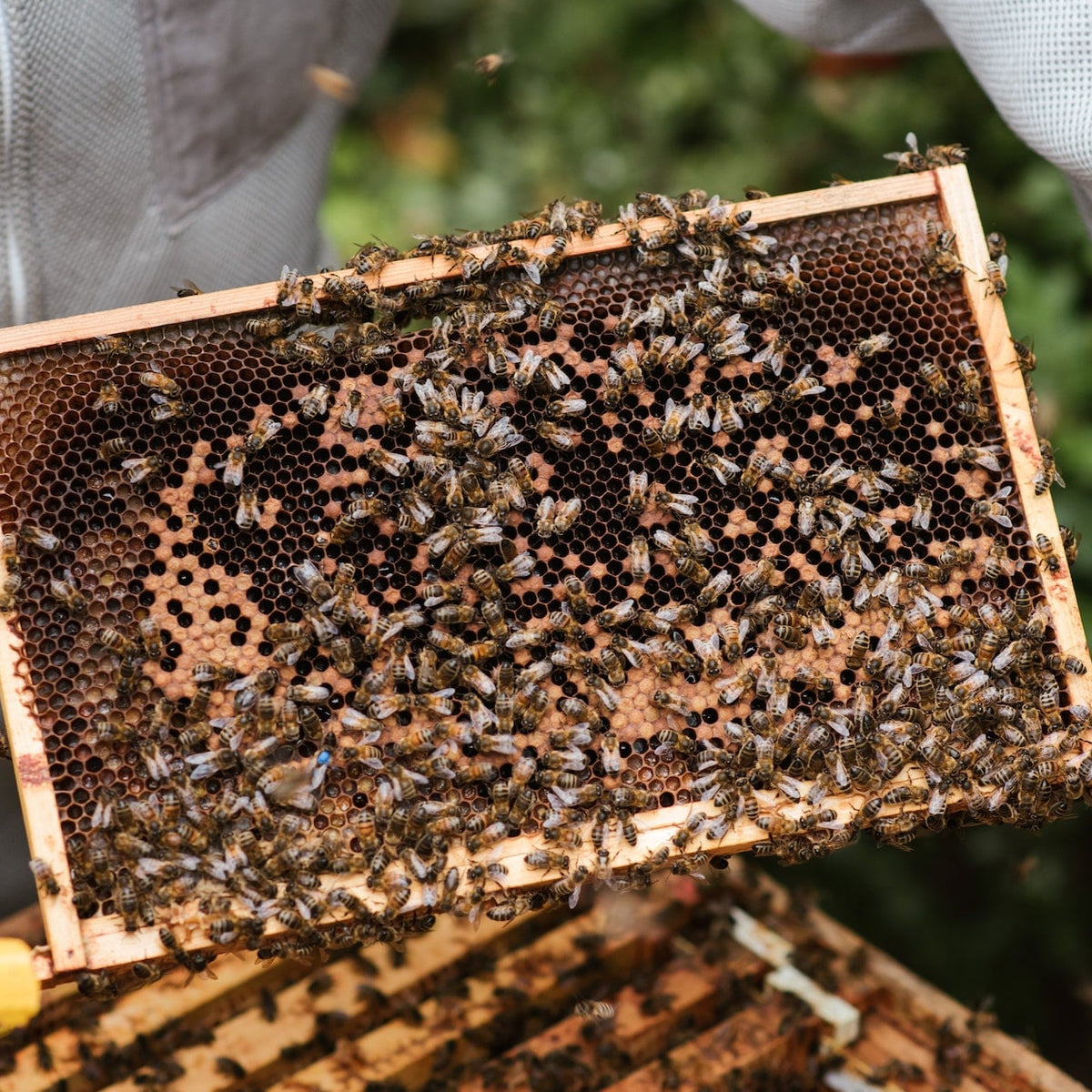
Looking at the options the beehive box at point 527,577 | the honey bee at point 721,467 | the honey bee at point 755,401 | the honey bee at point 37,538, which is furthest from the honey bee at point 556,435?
the honey bee at point 37,538

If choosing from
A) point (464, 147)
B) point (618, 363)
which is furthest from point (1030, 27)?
point (464, 147)

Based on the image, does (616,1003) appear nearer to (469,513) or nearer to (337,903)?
(337,903)

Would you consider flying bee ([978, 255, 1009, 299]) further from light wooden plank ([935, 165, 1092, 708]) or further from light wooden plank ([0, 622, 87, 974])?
light wooden plank ([0, 622, 87, 974])

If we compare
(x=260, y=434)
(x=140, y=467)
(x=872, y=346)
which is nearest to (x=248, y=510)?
(x=260, y=434)

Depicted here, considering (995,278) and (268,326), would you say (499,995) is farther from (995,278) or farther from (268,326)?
(995,278)

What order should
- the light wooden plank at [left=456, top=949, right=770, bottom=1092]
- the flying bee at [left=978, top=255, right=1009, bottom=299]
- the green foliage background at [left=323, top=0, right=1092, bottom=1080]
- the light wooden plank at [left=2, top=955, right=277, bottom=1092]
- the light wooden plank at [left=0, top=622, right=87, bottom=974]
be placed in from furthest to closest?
the green foliage background at [left=323, top=0, right=1092, bottom=1080]
the light wooden plank at [left=456, top=949, right=770, bottom=1092]
the light wooden plank at [left=2, top=955, right=277, bottom=1092]
the flying bee at [left=978, top=255, right=1009, bottom=299]
the light wooden plank at [left=0, top=622, right=87, bottom=974]

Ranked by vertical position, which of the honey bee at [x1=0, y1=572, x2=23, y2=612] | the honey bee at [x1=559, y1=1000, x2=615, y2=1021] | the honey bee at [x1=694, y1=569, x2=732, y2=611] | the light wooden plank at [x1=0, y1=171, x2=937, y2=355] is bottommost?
the honey bee at [x1=559, y1=1000, x2=615, y2=1021]

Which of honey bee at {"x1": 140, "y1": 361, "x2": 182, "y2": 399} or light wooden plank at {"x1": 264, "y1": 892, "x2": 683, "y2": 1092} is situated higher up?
honey bee at {"x1": 140, "y1": 361, "x2": 182, "y2": 399}

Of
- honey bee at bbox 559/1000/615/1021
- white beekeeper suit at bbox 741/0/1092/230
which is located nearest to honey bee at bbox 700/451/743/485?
white beekeeper suit at bbox 741/0/1092/230
